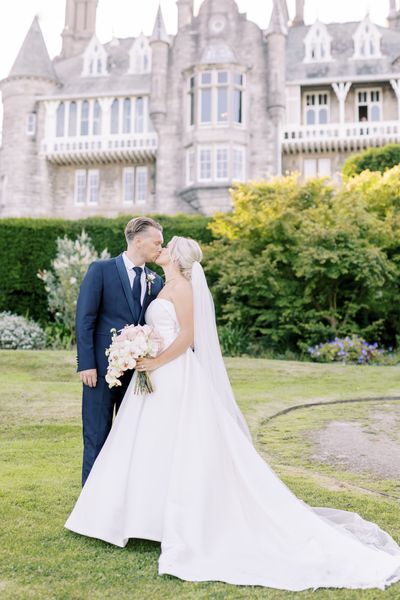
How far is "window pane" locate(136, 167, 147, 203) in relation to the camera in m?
32.3

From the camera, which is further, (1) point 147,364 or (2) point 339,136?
(2) point 339,136

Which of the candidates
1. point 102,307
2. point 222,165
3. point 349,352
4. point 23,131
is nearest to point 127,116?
point 23,131

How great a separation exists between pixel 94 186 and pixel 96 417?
30258mm

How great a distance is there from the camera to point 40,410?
7934 millimetres

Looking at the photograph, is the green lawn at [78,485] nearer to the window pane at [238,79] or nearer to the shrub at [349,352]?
the shrub at [349,352]

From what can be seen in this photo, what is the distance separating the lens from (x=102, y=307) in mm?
4203

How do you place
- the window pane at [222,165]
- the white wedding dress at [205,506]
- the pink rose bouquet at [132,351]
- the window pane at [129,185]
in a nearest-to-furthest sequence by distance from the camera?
the white wedding dress at [205,506] → the pink rose bouquet at [132,351] → the window pane at [222,165] → the window pane at [129,185]

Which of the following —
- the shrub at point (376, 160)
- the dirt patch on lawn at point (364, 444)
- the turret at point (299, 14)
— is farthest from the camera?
the turret at point (299, 14)

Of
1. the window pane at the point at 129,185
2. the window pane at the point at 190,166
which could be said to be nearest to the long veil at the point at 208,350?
the window pane at the point at 190,166

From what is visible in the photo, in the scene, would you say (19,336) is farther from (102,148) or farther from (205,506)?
(102,148)

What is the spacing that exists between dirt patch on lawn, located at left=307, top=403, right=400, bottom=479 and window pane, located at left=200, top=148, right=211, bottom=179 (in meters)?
22.2

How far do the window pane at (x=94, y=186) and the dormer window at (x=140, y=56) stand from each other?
6163mm

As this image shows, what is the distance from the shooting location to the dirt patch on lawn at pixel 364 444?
5.59 metres

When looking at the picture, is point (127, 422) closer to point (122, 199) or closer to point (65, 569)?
point (65, 569)
